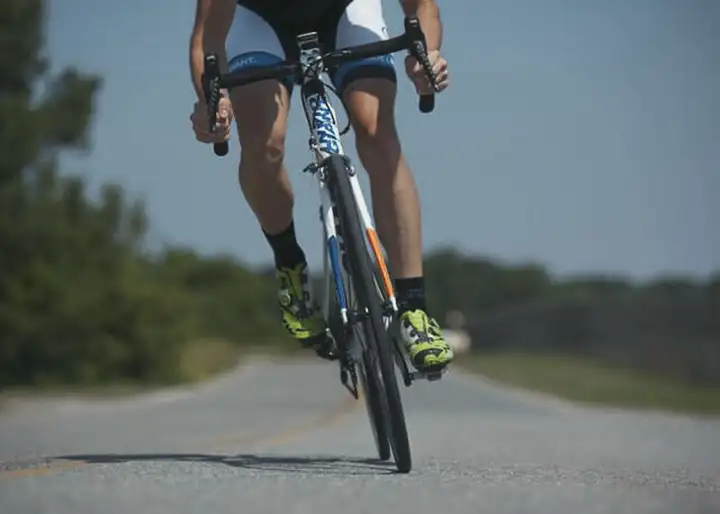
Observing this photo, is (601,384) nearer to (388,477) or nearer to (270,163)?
(270,163)

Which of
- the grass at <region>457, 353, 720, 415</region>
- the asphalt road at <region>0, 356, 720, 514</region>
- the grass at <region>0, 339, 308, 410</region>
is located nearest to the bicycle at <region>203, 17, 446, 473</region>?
the asphalt road at <region>0, 356, 720, 514</region>

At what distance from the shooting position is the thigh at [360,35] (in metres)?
5.81

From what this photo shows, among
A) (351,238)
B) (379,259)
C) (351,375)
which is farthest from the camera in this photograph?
(351,375)

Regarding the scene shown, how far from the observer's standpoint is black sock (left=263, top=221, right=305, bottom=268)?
6.38 m

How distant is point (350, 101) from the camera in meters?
5.82

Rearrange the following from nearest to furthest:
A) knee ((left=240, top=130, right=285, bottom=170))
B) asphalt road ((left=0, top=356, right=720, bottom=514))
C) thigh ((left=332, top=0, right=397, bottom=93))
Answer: asphalt road ((left=0, top=356, right=720, bottom=514)) < thigh ((left=332, top=0, right=397, bottom=93)) < knee ((left=240, top=130, right=285, bottom=170))

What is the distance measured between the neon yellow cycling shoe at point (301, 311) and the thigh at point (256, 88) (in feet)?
2.26

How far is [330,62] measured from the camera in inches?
221

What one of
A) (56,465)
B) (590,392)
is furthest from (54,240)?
(56,465)

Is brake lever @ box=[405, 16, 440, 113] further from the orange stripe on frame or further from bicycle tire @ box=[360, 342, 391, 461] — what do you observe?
bicycle tire @ box=[360, 342, 391, 461]

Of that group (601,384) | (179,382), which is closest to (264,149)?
(601,384)

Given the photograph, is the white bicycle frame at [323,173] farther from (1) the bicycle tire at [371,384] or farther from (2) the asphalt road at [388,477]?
(2) the asphalt road at [388,477]

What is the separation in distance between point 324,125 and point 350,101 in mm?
152

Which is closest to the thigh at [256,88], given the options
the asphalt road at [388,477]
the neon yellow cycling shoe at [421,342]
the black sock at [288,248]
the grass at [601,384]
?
the black sock at [288,248]
